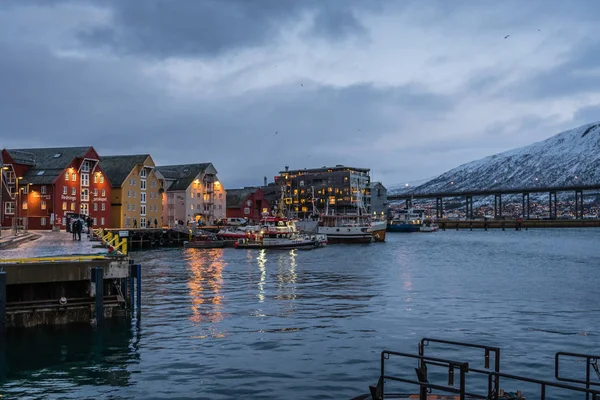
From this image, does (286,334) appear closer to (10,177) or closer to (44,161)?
(10,177)

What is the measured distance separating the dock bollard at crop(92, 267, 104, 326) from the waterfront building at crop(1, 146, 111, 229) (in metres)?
66.6

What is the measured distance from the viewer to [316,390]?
19.4 metres

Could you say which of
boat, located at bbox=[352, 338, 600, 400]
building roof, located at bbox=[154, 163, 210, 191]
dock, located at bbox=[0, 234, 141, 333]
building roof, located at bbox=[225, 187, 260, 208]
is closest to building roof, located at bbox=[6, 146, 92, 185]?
building roof, located at bbox=[154, 163, 210, 191]

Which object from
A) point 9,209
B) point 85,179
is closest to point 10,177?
point 9,209

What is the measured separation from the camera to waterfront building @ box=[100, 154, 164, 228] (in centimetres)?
11250

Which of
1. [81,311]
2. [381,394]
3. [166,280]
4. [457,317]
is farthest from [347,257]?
[381,394]

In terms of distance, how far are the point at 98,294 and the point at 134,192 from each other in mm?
92088

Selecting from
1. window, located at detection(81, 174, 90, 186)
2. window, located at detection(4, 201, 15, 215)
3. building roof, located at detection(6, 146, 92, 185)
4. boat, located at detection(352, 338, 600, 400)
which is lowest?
boat, located at detection(352, 338, 600, 400)

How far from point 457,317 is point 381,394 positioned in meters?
19.4

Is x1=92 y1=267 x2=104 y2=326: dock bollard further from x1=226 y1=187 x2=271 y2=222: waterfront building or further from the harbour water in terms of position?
x1=226 y1=187 x2=271 y2=222: waterfront building

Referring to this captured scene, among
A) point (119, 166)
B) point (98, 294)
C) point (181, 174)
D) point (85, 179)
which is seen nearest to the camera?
point (98, 294)

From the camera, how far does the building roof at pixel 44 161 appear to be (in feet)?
322

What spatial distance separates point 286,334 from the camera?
2764 centimetres

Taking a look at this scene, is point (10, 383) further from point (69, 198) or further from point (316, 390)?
point (69, 198)
